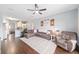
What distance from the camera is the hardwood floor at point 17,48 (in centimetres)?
193

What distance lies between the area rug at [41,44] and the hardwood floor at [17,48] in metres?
0.09

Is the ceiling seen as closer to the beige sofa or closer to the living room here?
the living room

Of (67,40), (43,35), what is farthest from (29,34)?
(67,40)

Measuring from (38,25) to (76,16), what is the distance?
91 cm

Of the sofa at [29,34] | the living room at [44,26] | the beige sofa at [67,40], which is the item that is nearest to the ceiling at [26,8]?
the living room at [44,26]

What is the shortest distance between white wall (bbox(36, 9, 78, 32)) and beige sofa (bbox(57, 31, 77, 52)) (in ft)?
0.38

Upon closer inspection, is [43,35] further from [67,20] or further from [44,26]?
[67,20]

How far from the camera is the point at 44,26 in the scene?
2117 mm

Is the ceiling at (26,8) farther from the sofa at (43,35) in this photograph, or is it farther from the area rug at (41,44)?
the area rug at (41,44)

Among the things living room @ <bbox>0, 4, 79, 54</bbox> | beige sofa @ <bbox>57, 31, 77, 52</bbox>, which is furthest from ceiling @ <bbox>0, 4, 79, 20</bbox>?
beige sofa @ <bbox>57, 31, 77, 52</bbox>

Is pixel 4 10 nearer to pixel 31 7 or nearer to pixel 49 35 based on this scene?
pixel 31 7

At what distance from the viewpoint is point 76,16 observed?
75.3 inches

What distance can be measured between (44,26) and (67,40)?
65 centimetres

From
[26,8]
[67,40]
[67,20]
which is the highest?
[26,8]
